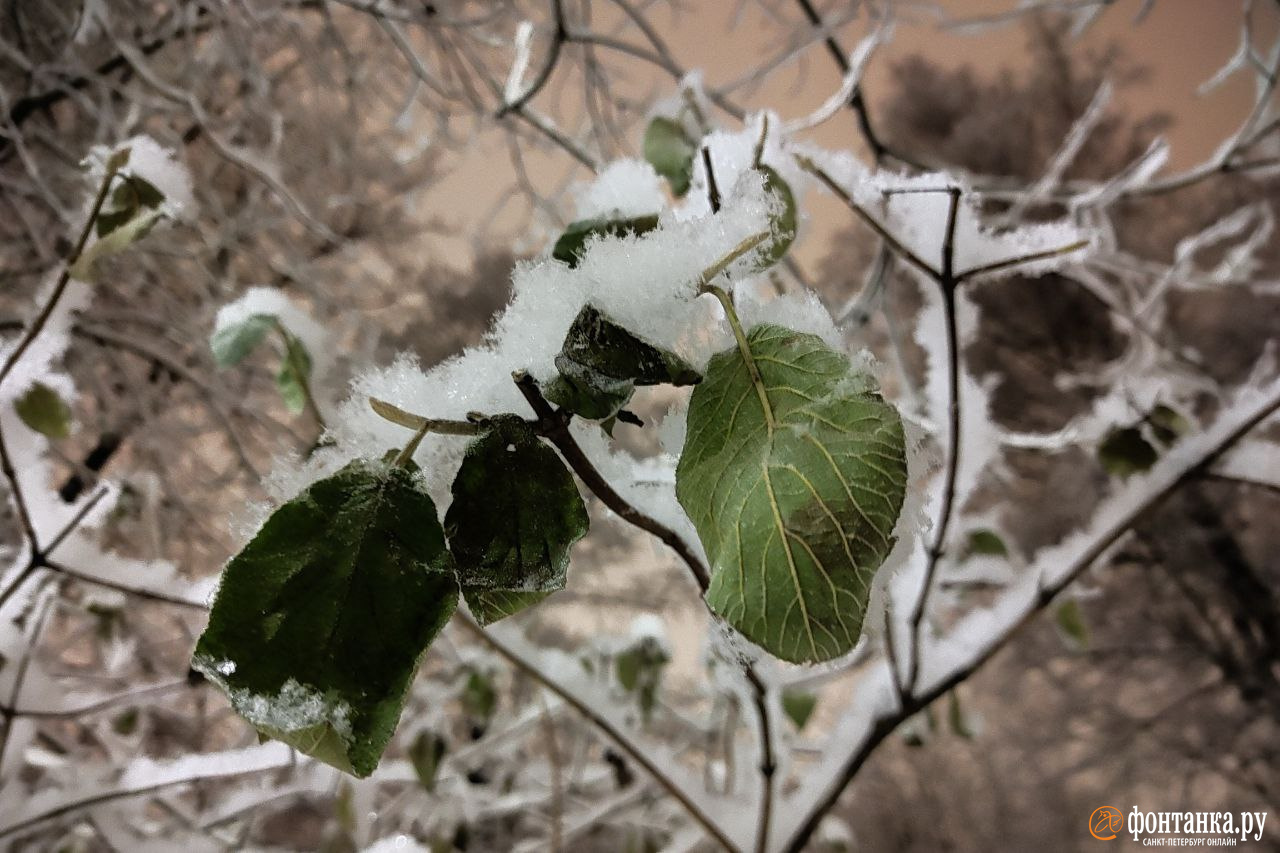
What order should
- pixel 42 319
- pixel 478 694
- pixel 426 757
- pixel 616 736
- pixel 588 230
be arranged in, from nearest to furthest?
pixel 588 230, pixel 42 319, pixel 616 736, pixel 426 757, pixel 478 694

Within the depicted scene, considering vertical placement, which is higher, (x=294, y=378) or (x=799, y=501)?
(x=294, y=378)

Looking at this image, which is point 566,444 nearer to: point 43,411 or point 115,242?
point 115,242

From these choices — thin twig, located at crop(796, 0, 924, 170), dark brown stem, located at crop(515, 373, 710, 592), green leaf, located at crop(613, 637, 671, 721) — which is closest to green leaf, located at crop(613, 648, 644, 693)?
green leaf, located at crop(613, 637, 671, 721)

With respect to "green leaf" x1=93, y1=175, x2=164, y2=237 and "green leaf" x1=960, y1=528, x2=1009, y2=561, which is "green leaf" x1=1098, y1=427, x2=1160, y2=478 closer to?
"green leaf" x1=960, y1=528, x2=1009, y2=561

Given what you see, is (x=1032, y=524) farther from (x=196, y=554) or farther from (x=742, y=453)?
(x=742, y=453)

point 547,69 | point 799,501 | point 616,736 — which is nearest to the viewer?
point 799,501

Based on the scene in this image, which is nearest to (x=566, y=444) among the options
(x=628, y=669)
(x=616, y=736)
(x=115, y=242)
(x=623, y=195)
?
(x=623, y=195)

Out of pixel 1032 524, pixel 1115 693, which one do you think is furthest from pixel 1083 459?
pixel 1115 693
